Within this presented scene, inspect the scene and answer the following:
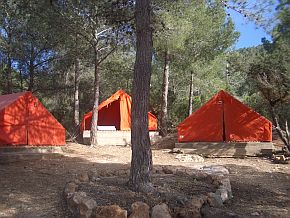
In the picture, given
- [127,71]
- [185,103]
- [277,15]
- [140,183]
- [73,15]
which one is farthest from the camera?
[185,103]

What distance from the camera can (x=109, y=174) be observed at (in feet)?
20.9

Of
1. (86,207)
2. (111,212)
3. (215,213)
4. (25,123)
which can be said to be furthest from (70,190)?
(25,123)

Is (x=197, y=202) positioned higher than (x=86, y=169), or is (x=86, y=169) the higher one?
Answer: (x=86, y=169)

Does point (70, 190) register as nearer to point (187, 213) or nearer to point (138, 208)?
point (138, 208)

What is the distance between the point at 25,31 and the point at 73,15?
4645 millimetres

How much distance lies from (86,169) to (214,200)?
12.3 feet

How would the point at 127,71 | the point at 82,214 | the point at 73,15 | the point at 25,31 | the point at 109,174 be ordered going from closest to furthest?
the point at 82,214
the point at 109,174
the point at 73,15
the point at 25,31
the point at 127,71

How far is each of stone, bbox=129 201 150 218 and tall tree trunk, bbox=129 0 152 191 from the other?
817mm

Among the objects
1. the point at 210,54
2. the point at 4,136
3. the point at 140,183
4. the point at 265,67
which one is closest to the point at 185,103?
the point at 210,54

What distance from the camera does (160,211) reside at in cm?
396

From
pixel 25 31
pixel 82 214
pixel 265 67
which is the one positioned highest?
pixel 25 31

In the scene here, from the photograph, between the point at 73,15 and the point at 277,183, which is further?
the point at 73,15

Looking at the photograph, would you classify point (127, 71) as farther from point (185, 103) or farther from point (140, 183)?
point (140, 183)

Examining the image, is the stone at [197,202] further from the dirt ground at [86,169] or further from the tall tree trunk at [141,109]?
the tall tree trunk at [141,109]
